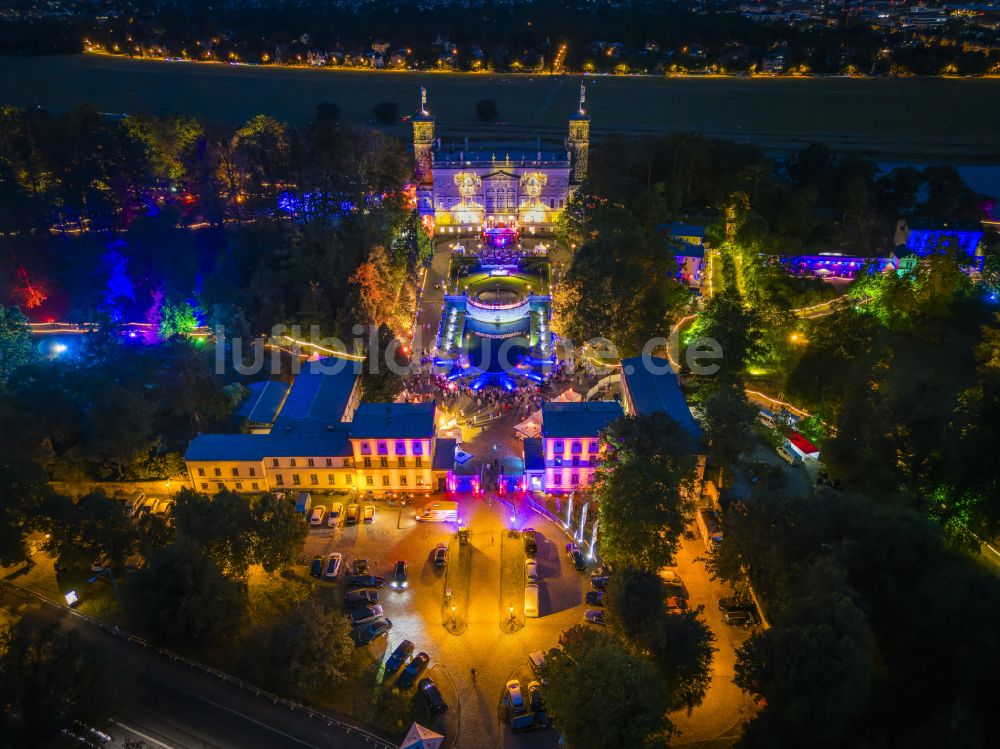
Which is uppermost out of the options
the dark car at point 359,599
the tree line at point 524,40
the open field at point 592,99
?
the tree line at point 524,40

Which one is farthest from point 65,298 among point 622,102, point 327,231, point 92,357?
point 622,102

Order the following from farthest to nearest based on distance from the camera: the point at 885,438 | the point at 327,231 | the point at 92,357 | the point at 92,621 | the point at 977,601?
the point at 327,231 → the point at 92,357 → the point at 885,438 → the point at 92,621 → the point at 977,601

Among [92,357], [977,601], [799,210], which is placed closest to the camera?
[977,601]

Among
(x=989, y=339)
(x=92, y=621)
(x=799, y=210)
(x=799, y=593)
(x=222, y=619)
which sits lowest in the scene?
(x=92, y=621)

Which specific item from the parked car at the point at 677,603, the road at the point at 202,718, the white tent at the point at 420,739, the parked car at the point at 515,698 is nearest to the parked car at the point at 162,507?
the road at the point at 202,718

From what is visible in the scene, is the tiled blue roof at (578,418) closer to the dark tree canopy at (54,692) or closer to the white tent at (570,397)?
the white tent at (570,397)

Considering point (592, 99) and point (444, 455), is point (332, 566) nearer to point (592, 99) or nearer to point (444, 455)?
point (444, 455)

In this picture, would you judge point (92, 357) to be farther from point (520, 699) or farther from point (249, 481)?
point (520, 699)
